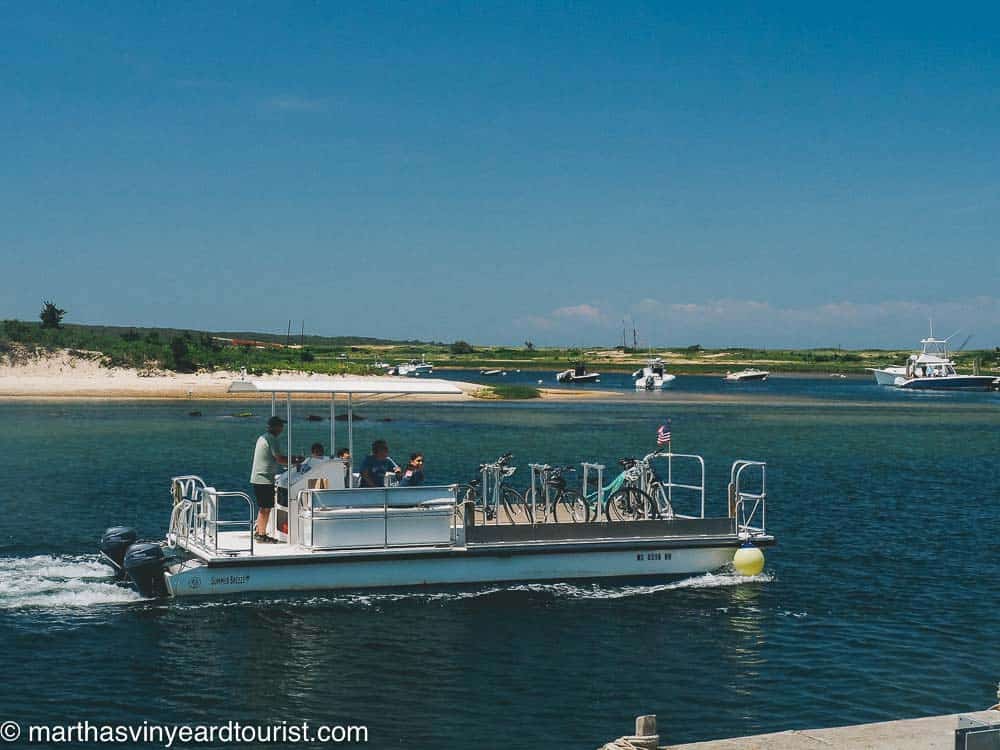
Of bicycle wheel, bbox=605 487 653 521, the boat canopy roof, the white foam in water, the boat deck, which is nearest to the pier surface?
the boat deck

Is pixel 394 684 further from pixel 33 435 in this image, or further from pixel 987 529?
pixel 33 435

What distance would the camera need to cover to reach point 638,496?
22422 mm

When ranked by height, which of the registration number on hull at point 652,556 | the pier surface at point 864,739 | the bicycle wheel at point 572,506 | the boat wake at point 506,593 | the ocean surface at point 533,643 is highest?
the bicycle wheel at point 572,506

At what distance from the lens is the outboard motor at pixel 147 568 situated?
18.7m

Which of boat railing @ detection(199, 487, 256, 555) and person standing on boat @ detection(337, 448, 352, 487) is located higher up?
person standing on boat @ detection(337, 448, 352, 487)

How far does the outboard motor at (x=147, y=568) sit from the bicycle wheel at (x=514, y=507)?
20.4ft

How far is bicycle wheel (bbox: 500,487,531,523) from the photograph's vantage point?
21.5 meters

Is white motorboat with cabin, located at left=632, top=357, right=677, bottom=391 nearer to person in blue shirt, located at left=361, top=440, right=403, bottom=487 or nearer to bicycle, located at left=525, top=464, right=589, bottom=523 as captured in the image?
bicycle, located at left=525, top=464, right=589, bottom=523

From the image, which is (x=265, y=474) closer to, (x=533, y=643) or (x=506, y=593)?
(x=506, y=593)

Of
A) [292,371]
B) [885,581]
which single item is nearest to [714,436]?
[885,581]

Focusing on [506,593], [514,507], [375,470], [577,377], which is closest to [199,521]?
[375,470]

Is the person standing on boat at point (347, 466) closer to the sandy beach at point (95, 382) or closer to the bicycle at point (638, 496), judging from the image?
the bicycle at point (638, 496)

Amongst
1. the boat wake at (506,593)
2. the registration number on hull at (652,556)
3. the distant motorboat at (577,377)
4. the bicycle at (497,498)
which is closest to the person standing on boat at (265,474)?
the boat wake at (506,593)

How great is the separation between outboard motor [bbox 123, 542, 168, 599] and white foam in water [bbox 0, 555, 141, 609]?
415 mm
